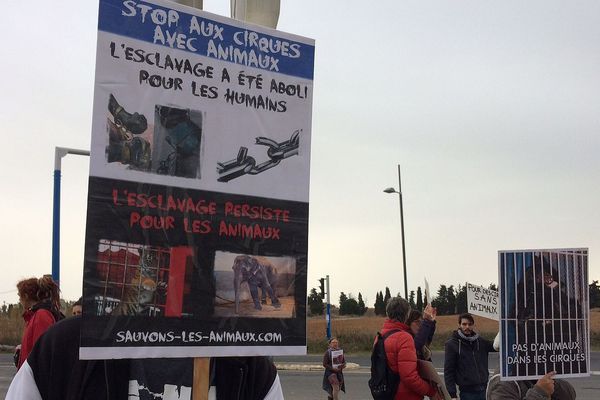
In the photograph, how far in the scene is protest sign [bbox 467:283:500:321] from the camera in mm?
8859

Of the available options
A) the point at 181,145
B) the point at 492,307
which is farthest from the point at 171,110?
the point at 492,307

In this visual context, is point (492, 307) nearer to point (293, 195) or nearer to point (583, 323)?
point (583, 323)

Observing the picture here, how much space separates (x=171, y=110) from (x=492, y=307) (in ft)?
22.7

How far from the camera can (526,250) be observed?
226 inches

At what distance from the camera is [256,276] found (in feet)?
9.09

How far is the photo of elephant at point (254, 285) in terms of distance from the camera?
106 inches

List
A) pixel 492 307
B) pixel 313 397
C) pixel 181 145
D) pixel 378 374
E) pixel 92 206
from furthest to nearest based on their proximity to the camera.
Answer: pixel 313 397, pixel 492 307, pixel 378 374, pixel 181 145, pixel 92 206

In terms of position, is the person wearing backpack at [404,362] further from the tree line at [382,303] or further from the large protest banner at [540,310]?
the tree line at [382,303]

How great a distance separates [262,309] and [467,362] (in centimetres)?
701

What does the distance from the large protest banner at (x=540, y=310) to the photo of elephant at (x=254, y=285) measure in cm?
314

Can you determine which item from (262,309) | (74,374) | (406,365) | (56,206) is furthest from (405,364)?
(56,206)

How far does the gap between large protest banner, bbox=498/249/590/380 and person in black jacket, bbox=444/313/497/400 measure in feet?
11.5

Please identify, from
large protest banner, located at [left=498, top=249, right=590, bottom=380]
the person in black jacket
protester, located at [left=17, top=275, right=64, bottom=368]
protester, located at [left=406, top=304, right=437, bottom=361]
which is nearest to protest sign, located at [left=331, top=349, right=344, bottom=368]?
the person in black jacket

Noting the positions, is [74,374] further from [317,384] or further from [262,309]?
[317,384]
